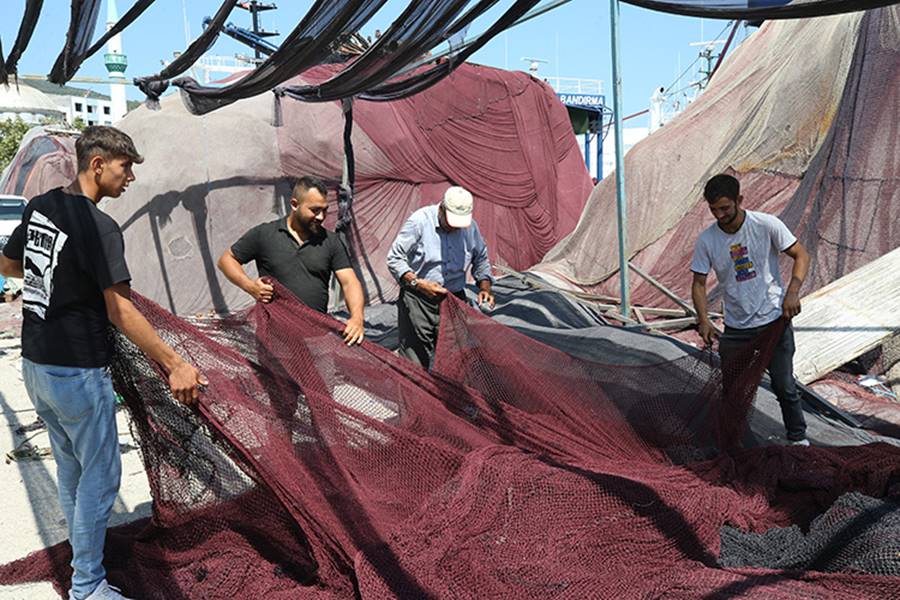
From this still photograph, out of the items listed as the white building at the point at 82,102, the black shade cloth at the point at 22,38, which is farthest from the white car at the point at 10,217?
the white building at the point at 82,102

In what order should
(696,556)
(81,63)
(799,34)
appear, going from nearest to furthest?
(696,556) → (81,63) → (799,34)

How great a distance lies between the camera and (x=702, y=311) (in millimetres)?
4430

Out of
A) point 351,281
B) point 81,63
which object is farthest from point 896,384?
point 81,63

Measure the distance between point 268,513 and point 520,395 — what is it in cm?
152

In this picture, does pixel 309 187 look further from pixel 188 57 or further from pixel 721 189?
pixel 188 57

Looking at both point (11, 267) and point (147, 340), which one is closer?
point (147, 340)

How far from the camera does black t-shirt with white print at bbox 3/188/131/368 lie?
2.70 meters

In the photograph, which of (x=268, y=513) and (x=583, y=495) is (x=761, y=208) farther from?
(x=268, y=513)

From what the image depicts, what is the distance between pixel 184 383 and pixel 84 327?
1.30 feet

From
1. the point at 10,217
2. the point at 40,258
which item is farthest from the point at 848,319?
the point at 10,217

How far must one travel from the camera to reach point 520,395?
4.18 metres

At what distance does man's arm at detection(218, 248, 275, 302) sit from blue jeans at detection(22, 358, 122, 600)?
890mm

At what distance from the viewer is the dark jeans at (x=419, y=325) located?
484cm

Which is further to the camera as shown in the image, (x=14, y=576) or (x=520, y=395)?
(x=520, y=395)
